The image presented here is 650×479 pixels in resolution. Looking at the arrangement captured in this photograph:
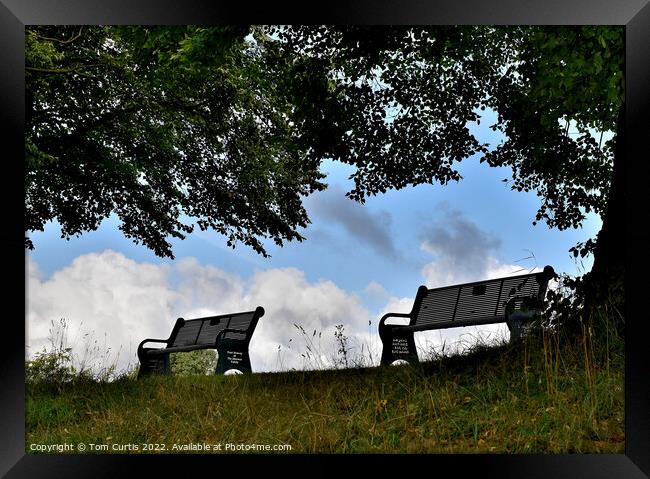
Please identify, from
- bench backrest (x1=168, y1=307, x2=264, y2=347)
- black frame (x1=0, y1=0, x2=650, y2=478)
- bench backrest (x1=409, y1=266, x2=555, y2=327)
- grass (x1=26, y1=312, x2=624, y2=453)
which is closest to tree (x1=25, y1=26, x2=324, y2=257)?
bench backrest (x1=168, y1=307, x2=264, y2=347)

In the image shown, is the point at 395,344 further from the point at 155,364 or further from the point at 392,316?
the point at 155,364

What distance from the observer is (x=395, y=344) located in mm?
7242

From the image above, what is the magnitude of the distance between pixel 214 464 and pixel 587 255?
4204 mm

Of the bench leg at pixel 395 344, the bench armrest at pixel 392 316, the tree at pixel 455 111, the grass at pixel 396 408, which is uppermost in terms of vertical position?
the tree at pixel 455 111

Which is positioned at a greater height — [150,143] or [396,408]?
[150,143]

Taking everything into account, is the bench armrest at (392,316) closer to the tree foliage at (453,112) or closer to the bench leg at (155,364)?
the tree foliage at (453,112)

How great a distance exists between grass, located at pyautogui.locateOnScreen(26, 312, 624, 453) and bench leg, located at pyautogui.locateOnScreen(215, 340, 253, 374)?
1377 mm

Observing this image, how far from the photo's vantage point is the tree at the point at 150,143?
33.5 ft

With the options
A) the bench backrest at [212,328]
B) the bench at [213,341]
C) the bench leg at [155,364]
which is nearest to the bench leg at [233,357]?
the bench at [213,341]

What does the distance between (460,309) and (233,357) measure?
3.00 metres
